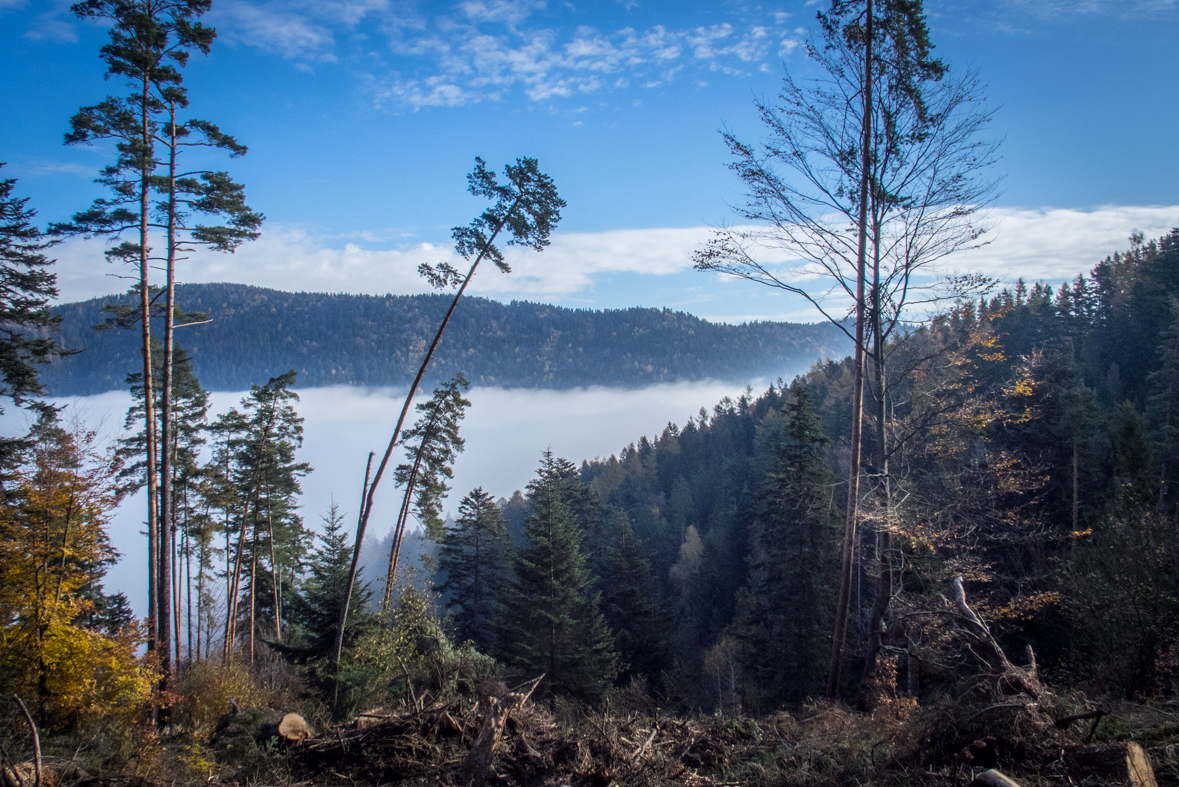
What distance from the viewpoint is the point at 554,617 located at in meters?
21.5

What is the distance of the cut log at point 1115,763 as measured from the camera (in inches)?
148

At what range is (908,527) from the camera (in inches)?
339

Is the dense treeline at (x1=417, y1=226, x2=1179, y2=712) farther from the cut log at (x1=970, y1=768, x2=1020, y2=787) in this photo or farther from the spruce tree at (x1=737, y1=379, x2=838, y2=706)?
the cut log at (x1=970, y1=768, x2=1020, y2=787)

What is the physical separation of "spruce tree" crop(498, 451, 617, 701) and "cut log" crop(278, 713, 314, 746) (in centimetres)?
1495

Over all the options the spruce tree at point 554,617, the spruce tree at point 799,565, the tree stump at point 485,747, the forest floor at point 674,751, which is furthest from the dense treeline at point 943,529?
the tree stump at point 485,747

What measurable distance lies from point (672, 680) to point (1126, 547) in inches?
688

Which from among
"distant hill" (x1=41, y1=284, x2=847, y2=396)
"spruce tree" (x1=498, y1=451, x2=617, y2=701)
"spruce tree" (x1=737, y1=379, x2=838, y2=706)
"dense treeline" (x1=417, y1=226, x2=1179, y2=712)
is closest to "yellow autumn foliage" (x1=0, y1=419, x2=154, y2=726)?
"dense treeline" (x1=417, y1=226, x2=1179, y2=712)

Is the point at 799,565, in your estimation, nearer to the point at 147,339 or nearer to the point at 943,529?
the point at 943,529

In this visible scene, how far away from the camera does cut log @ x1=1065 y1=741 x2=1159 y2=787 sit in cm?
375

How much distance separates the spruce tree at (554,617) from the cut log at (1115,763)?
18958 millimetres

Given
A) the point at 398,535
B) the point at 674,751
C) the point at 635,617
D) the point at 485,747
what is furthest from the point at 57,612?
the point at 635,617

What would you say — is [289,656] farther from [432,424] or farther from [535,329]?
[535,329]

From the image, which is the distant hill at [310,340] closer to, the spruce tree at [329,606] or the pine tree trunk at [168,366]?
the spruce tree at [329,606]

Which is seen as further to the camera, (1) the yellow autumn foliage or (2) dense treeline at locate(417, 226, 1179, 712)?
(2) dense treeline at locate(417, 226, 1179, 712)
